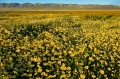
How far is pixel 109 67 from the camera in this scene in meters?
7.86

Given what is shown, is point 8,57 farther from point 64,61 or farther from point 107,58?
point 107,58

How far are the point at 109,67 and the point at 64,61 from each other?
1.42 m

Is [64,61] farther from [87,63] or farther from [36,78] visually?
[36,78]

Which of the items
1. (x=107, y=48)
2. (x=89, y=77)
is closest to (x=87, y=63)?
(x=89, y=77)

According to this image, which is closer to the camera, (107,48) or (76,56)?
(76,56)

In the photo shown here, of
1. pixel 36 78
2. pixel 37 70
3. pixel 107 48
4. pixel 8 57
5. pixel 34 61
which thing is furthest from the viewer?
pixel 107 48

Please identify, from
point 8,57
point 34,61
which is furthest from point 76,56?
point 8,57

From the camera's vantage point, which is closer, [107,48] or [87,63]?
[87,63]

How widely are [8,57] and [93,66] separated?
270 centimetres

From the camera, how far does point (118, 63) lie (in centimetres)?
820

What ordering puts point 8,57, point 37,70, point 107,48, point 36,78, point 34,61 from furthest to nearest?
point 107,48
point 8,57
point 34,61
point 37,70
point 36,78

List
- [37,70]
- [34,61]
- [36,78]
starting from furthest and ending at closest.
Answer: [34,61], [37,70], [36,78]

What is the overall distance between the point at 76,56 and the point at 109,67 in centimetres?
113

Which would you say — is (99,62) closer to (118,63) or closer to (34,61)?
(118,63)
